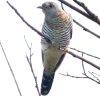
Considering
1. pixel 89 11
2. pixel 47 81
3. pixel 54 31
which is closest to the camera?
pixel 89 11

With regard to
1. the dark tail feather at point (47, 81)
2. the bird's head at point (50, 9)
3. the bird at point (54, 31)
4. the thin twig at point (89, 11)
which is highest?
the thin twig at point (89, 11)

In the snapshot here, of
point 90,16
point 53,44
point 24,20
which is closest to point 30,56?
point 24,20

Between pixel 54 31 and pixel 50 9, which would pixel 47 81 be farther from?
pixel 50 9

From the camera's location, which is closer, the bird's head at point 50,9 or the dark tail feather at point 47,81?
the bird's head at point 50,9

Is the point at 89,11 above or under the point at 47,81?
above

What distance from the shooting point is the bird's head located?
15.6 feet

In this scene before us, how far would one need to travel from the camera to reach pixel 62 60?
517cm

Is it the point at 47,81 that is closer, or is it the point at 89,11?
the point at 89,11

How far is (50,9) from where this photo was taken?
15.8ft

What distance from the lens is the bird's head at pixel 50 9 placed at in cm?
474

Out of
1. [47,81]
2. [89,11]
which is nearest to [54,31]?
[47,81]

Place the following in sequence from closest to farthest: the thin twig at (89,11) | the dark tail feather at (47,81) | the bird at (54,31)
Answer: the thin twig at (89,11), the bird at (54,31), the dark tail feather at (47,81)

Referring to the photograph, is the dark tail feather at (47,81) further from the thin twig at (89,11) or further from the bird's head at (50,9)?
the thin twig at (89,11)

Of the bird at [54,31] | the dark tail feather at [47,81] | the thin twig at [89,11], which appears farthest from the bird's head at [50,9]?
the thin twig at [89,11]
